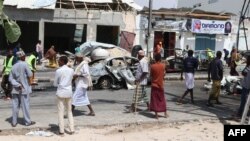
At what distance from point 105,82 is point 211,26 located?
72.5 ft

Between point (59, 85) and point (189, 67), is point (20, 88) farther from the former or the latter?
point (189, 67)

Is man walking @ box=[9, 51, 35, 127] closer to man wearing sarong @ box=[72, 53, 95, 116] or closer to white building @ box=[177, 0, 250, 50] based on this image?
man wearing sarong @ box=[72, 53, 95, 116]

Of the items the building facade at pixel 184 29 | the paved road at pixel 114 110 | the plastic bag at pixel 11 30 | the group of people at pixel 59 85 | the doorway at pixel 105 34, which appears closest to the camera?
the plastic bag at pixel 11 30

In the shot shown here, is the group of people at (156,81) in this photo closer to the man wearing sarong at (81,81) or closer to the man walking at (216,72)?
the man wearing sarong at (81,81)

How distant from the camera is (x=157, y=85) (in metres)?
11.9

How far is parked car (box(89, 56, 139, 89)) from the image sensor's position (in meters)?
18.5

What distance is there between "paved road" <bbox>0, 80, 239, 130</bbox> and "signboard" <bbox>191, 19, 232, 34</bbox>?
68.3ft

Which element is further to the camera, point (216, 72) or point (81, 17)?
point (81, 17)

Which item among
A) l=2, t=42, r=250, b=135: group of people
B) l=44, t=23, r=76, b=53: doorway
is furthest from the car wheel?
l=44, t=23, r=76, b=53: doorway

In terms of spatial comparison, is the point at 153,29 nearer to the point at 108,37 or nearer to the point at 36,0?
the point at 108,37

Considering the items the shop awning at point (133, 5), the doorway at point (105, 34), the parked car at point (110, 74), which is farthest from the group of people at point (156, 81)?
the doorway at point (105, 34)

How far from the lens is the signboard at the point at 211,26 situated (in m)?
38.3

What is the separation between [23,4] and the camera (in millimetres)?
34000

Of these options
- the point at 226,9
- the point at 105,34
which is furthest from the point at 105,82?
the point at 226,9
